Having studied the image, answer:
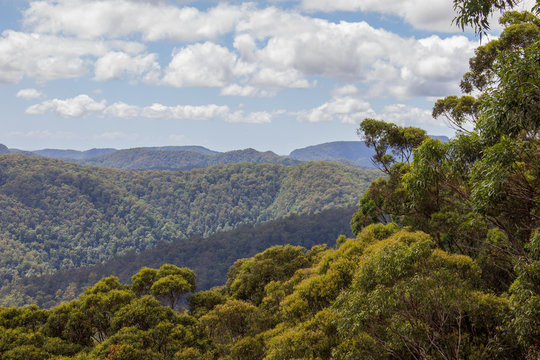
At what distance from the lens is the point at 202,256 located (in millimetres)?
150250

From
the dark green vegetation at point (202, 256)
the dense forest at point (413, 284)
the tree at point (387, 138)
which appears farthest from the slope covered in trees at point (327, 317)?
the dark green vegetation at point (202, 256)

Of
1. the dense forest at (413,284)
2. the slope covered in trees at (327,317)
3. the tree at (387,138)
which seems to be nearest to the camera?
the dense forest at (413,284)

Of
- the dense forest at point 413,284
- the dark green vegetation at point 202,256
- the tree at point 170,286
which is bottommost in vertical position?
the dark green vegetation at point 202,256

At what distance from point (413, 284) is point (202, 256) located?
14795cm

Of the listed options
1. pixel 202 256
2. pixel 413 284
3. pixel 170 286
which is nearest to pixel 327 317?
pixel 413 284

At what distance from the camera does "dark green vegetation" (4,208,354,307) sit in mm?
122125

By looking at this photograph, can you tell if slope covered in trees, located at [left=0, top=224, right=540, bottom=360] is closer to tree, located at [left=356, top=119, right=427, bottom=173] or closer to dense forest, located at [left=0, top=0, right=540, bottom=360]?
dense forest, located at [left=0, top=0, right=540, bottom=360]

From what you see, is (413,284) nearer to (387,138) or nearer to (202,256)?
(387,138)

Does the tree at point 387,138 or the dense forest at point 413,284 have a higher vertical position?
the tree at point 387,138

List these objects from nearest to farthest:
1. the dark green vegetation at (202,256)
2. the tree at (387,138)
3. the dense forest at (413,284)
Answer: the dense forest at (413,284), the tree at (387,138), the dark green vegetation at (202,256)

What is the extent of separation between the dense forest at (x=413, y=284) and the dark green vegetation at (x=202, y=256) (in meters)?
117

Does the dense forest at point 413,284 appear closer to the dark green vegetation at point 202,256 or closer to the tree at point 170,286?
the tree at point 170,286

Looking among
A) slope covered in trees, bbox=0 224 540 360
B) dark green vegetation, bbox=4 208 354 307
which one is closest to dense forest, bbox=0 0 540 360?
slope covered in trees, bbox=0 224 540 360

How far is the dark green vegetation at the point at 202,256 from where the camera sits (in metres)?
122
